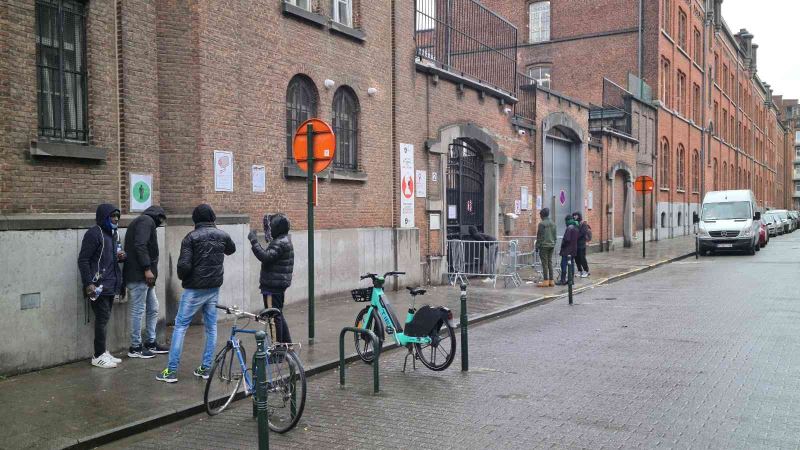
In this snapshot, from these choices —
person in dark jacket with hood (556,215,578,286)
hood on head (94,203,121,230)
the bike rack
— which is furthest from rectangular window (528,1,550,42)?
the bike rack

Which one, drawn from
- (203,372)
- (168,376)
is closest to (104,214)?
(168,376)

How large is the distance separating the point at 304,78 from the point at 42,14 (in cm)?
543

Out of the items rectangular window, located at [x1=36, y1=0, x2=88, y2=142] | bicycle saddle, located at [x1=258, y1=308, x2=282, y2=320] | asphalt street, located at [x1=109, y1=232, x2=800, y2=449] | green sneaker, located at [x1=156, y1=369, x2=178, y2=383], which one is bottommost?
asphalt street, located at [x1=109, y1=232, x2=800, y2=449]

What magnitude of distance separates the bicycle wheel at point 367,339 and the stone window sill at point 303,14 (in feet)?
21.5

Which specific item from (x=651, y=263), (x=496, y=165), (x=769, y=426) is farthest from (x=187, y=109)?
(x=651, y=263)

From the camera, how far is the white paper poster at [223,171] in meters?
10.8

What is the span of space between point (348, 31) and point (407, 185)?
148 inches

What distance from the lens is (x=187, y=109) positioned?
10.5m

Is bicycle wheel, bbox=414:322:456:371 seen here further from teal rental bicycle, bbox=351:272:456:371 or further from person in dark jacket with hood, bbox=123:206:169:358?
person in dark jacket with hood, bbox=123:206:169:358

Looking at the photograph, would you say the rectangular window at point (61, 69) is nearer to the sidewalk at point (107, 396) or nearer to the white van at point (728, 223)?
the sidewalk at point (107, 396)

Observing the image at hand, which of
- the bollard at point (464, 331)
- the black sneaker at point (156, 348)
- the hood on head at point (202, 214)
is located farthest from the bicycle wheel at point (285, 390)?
the black sneaker at point (156, 348)

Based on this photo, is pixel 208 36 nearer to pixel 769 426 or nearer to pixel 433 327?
pixel 433 327

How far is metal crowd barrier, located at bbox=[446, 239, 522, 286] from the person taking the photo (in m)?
16.2

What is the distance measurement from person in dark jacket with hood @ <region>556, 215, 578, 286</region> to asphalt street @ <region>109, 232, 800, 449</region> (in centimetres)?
451
